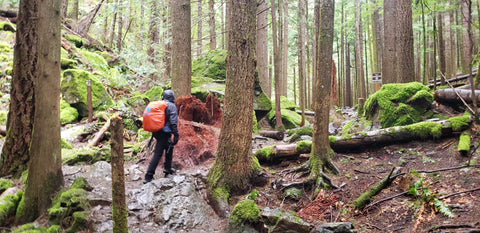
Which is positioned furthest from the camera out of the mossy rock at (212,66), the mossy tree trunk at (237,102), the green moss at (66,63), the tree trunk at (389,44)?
the green moss at (66,63)

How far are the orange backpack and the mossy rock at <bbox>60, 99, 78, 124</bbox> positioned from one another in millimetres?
7883

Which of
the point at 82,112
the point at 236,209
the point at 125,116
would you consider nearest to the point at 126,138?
the point at 125,116

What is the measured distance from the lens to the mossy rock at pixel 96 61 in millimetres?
17734

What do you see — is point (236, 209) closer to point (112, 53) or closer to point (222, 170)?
point (222, 170)

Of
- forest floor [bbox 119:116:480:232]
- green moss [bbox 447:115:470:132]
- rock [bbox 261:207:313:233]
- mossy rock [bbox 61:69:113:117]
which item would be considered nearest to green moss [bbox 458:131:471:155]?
forest floor [bbox 119:116:480:232]

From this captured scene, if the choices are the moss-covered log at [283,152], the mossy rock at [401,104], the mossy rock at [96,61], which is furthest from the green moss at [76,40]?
the mossy rock at [401,104]

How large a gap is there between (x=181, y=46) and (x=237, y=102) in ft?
16.5

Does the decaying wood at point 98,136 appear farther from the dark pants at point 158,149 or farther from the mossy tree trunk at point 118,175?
the mossy tree trunk at point 118,175

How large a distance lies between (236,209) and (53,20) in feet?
15.9

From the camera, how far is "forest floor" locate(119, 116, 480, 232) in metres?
4.46

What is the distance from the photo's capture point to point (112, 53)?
72.9ft

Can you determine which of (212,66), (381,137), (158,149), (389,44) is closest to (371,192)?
(381,137)

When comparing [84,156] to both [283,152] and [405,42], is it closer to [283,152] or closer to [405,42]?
[283,152]

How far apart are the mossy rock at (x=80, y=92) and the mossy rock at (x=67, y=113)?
208 mm
